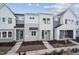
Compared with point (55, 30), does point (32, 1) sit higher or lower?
higher

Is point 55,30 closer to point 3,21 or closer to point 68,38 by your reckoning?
point 68,38

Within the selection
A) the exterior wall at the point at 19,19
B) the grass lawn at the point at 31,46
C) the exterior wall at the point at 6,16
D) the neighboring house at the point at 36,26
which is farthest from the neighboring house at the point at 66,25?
the exterior wall at the point at 6,16

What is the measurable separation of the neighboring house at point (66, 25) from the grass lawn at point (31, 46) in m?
0.23

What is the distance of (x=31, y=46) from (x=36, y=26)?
275mm

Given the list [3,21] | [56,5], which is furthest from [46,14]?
[3,21]

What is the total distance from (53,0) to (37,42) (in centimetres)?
59

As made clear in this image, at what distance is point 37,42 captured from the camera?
298cm

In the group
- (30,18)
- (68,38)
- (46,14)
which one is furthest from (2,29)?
(68,38)

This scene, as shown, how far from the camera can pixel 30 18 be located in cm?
300

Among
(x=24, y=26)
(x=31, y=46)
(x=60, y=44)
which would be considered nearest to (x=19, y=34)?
(x=24, y=26)

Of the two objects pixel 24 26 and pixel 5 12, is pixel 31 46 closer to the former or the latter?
pixel 24 26
